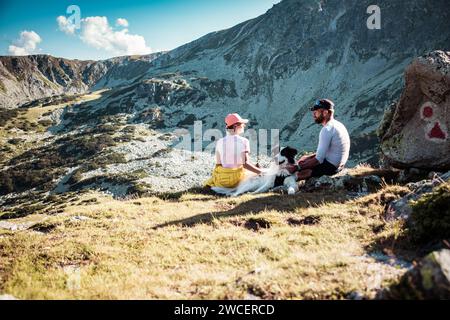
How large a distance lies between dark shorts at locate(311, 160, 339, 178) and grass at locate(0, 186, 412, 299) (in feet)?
5.97

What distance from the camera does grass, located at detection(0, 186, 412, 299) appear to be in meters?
5.06

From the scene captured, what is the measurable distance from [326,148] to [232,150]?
11.6ft

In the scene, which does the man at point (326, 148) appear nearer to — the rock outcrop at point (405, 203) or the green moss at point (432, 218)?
the rock outcrop at point (405, 203)

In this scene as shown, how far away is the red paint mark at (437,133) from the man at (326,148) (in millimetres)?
2843

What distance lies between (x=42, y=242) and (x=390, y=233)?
7.84m

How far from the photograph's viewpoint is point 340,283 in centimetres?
481

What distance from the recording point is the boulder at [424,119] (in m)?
12.2

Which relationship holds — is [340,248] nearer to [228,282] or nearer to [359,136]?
[228,282]

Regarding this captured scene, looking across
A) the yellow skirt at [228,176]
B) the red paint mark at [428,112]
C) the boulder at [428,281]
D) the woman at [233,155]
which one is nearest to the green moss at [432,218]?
the boulder at [428,281]

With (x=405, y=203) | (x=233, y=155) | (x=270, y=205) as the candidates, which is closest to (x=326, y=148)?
(x=270, y=205)

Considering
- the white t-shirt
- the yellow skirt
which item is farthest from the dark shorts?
the yellow skirt

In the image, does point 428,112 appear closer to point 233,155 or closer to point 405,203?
point 405,203

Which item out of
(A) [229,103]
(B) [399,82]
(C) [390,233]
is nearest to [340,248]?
(C) [390,233]

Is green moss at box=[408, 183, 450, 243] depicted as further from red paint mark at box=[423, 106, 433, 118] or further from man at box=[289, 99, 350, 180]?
red paint mark at box=[423, 106, 433, 118]
